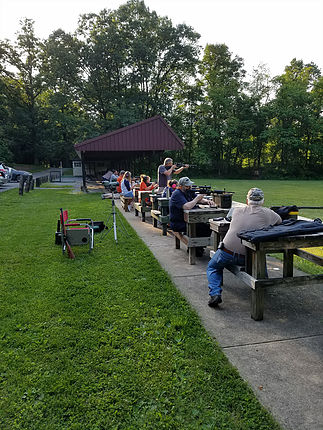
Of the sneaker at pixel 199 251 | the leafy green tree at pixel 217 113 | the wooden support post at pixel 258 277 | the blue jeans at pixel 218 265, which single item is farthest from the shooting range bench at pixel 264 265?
the leafy green tree at pixel 217 113

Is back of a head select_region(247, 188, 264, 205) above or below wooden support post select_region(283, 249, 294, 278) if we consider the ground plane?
above

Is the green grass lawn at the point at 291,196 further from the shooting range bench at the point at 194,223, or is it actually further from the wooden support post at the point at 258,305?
the wooden support post at the point at 258,305

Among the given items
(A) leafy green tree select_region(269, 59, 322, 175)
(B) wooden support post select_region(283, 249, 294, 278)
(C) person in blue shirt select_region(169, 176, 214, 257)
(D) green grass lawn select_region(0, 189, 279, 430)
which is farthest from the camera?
(A) leafy green tree select_region(269, 59, 322, 175)

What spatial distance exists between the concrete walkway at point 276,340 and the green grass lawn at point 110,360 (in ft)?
0.48

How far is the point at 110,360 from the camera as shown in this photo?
2830 mm

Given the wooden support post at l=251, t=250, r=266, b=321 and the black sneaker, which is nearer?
the wooden support post at l=251, t=250, r=266, b=321

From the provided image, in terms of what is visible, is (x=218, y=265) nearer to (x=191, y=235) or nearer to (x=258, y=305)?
(x=258, y=305)

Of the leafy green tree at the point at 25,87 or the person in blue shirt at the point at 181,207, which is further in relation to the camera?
the leafy green tree at the point at 25,87

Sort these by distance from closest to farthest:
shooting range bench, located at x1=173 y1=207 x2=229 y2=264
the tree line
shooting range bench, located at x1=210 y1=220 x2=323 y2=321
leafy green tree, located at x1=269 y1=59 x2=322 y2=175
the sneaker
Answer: shooting range bench, located at x1=210 y1=220 x2=323 y2=321, shooting range bench, located at x1=173 y1=207 x2=229 y2=264, the sneaker, the tree line, leafy green tree, located at x1=269 y1=59 x2=322 y2=175

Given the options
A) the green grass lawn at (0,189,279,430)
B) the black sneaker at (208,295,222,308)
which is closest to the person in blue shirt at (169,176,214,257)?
the green grass lawn at (0,189,279,430)

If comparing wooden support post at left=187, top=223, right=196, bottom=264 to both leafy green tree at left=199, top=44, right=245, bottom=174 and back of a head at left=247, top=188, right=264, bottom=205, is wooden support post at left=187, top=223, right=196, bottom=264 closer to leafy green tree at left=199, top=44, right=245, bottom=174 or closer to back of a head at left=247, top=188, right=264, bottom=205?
back of a head at left=247, top=188, right=264, bottom=205

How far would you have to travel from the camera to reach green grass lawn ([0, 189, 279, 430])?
7.30 feet

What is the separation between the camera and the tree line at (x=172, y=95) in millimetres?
39062

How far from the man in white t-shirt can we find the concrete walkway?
29 centimetres
